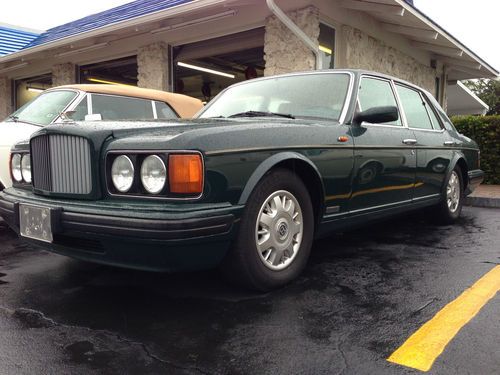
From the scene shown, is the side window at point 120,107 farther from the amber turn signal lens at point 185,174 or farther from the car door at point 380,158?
the amber turn signal lens at point 185,174

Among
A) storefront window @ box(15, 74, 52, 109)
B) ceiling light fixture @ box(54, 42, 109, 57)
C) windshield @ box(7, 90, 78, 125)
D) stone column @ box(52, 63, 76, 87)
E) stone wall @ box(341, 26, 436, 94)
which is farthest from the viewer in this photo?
storefront window @ box(15, 74, 52, 109)

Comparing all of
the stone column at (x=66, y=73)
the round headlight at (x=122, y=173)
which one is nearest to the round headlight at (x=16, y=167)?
the round headlight at (x=122, y=173)

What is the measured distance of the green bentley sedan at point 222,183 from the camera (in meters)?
2.36

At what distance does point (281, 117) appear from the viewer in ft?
11.1

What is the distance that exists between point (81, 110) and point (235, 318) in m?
3.88

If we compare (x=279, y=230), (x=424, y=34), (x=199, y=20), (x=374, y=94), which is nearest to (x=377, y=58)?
(x=424, y=34)

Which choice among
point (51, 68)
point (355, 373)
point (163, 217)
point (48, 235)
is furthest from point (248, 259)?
point (51, 68)

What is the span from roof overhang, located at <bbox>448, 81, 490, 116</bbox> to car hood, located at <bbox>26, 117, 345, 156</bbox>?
17090 millimetres

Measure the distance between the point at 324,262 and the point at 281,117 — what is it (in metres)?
1.14

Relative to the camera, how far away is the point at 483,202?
22.8 ft

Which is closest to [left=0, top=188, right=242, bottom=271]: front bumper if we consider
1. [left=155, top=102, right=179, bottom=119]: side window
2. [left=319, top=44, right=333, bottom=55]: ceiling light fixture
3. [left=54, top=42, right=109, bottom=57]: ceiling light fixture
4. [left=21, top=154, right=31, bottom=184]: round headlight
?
[left=21, top=154, right=31, bottom=184]: round headlight

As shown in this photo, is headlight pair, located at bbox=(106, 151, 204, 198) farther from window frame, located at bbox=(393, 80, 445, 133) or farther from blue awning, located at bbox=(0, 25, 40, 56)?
blue awning, located at bbox=(0, 25, 40, 56)

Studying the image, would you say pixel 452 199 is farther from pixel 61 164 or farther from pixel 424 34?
pixel 424 34

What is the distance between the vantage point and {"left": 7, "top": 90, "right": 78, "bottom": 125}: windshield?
209 inches
